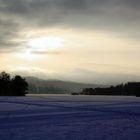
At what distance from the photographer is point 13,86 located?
94.6 metres

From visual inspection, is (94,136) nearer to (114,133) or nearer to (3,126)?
(114,133)

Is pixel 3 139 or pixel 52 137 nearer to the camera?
pixel 3 139

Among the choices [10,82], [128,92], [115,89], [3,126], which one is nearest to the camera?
[3,126]

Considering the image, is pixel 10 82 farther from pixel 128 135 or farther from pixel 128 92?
pixel 128 135

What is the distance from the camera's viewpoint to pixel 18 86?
94938mm

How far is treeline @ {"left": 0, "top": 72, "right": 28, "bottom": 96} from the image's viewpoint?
9381 cm

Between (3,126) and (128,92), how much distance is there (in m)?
123

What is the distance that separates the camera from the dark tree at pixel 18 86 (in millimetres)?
94562

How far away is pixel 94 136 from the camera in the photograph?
11.5 meters

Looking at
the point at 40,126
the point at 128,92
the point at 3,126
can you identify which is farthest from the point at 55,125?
the point at 128,92

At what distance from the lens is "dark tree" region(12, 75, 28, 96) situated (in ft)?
310

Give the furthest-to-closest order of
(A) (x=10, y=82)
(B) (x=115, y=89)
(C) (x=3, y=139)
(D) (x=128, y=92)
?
1. (B) (x=115, y=89)
2. (D) (x=128, y=92)
3. (A) (x=10, y=82)
4. (C) (x=3, y=139)

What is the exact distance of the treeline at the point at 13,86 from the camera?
93.8 metres

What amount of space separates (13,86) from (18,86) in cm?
139
